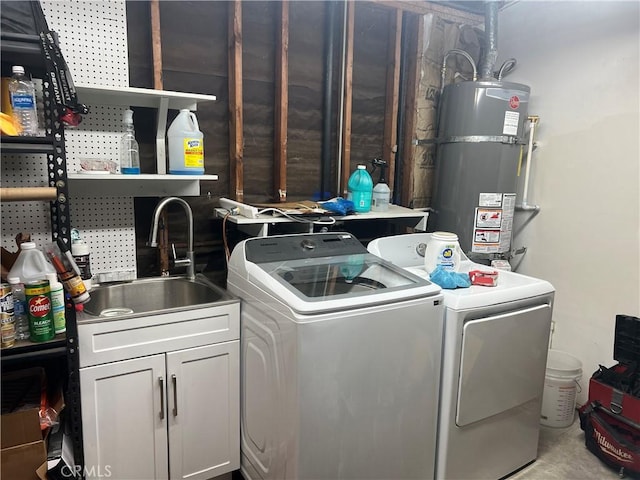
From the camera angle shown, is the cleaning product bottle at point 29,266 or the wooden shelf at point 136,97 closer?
the cleaning product bottle at point 29,266

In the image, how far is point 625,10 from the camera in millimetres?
2252

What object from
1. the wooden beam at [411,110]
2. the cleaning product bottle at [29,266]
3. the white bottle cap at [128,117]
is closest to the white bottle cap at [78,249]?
the cleaning product bottle at [29,266]

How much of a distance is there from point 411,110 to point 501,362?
1668mm

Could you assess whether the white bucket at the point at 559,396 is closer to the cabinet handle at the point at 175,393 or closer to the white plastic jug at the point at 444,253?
the white plastic jug at the point at 444,253

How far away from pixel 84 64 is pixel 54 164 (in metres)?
0.79

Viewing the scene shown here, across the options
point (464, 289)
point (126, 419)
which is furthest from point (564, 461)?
point (126, 419)

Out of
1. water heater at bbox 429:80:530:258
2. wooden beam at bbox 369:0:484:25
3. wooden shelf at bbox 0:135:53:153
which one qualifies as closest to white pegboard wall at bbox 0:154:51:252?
wooden shelf at bbox 0:135:53:153

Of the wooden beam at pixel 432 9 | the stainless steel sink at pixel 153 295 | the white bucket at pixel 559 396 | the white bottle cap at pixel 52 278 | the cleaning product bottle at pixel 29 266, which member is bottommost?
the white bucket at pixel 559 396

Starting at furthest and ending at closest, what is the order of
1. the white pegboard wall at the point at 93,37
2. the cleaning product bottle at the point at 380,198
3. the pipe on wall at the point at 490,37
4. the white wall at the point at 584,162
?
the pipe on wall at the point at 490,37, the cleaning product bottle at the point at 380,198, the white wall at the point at 584,162, the white pegboard wall at the point at 93,37

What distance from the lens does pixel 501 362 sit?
183cm

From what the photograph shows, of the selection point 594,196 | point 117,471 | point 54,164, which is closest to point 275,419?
point 117,471

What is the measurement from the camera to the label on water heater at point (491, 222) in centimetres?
254

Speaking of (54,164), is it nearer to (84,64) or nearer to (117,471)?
(84,64)

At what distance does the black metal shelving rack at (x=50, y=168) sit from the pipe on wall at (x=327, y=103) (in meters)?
1.47
